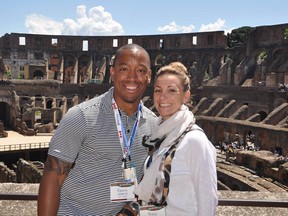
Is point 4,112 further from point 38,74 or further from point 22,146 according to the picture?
point 22,146

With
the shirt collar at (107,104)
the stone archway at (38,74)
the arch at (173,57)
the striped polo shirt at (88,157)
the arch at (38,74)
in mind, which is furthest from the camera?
the stone archway at (38,74)

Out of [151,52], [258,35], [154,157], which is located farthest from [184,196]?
[151,52]

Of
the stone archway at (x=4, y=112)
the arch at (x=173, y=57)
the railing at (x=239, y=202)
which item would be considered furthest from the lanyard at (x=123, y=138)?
the arch at (x=173, y=57)

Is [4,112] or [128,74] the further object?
[4,112]

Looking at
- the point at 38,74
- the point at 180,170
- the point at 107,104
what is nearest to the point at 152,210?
the point at 180,170

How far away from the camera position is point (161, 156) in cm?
281

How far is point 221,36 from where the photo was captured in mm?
44969

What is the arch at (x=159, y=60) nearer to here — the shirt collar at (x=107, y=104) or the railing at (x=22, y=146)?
the railing at (x=22, y=146)

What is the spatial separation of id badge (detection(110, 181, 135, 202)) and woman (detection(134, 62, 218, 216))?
0.23 feet

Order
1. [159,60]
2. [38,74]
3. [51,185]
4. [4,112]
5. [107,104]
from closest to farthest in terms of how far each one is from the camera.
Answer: [51,185]
[107,104]
[4,112]
[159,60]
[38,74]

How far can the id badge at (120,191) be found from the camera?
286 centimetres

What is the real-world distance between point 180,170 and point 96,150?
709 mm

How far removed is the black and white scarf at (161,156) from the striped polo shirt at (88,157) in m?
0.25

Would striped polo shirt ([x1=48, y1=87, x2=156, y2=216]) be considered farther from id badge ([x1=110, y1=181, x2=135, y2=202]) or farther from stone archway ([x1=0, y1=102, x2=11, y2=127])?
stone archway ([x1=0, y1=102, x2=11, y2=127])
